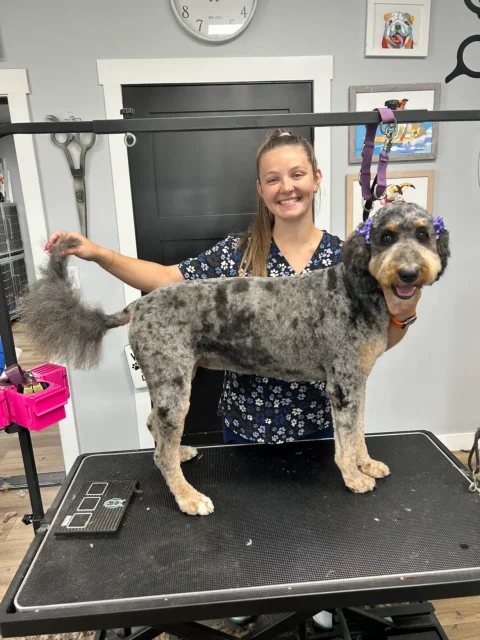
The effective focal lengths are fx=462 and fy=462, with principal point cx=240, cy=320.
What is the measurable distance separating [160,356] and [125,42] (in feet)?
6.53

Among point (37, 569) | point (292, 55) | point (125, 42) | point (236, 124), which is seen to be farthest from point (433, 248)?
point (125, 42)

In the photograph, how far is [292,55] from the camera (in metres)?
2.54

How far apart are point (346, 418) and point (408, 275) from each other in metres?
0.49

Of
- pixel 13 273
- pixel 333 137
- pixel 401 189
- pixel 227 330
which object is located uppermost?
pixel 333 137

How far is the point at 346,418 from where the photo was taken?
1335 mm

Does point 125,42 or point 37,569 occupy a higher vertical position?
point 125,42

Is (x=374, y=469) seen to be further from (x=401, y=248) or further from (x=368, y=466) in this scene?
(x=401, y=248)

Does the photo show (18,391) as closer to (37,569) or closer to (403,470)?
(37,569)

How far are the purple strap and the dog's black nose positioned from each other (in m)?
0.25

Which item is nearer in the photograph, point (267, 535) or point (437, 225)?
point (437, 225)

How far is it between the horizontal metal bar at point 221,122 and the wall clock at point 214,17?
1585 mm

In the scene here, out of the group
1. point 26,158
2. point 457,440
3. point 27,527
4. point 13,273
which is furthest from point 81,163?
point 13,273

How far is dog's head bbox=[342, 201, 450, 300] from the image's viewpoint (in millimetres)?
1058

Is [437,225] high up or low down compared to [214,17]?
down
